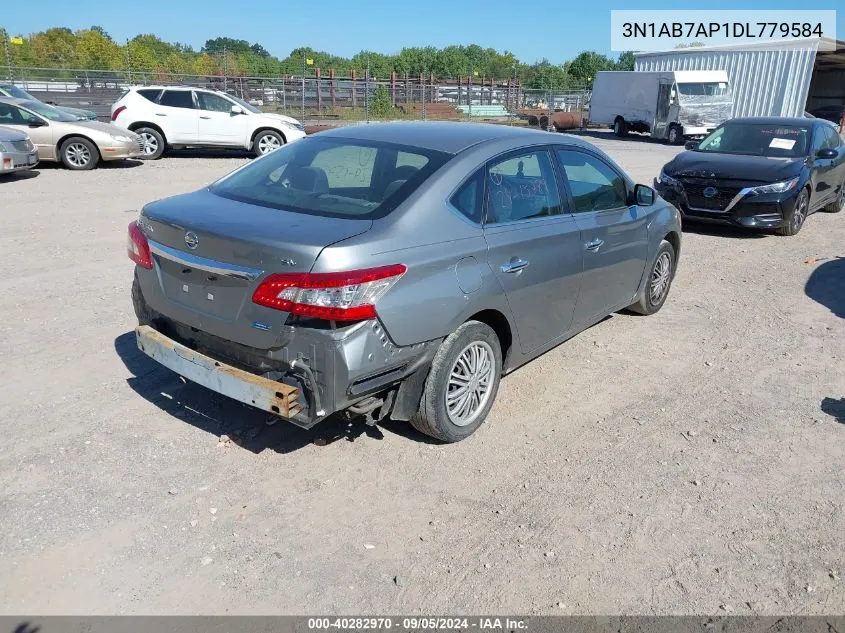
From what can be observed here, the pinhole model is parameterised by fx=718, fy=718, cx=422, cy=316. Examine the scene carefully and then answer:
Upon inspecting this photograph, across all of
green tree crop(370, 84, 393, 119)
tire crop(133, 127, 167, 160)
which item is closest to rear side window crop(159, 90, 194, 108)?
tire crop(133, 127, 167, 160)

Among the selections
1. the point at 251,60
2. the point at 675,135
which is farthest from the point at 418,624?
the point at 251,60

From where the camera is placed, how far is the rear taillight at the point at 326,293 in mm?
3201

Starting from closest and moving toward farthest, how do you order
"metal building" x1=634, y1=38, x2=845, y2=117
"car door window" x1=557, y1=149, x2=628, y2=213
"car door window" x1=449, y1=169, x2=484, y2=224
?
"car door window" x1=449, y1=169, x2=484, y2=224 < "car door window" x1=557, y1=149, x2=628, y2=213 < "metal building" x1=634, y1=38, x2=845, y2=117

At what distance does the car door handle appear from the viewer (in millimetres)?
4027

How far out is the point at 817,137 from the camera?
1057 cm

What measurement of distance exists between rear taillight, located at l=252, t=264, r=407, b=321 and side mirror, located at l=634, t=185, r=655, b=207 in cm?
292

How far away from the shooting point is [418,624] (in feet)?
9.18

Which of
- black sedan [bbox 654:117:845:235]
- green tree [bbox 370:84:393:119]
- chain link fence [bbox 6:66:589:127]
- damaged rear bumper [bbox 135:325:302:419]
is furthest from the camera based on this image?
green tree [bbox 370:84:393:119]

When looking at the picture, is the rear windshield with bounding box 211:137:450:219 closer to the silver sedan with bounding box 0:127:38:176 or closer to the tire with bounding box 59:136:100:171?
the silver sedan with bounding box 0:127:38:176

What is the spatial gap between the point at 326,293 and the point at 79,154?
44.1ft

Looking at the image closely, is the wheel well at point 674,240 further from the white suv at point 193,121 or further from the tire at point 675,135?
the tire at point 675,135

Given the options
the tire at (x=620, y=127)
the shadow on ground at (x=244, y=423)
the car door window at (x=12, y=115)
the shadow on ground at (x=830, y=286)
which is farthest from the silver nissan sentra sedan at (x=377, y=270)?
the tire at (x=620, y=127)

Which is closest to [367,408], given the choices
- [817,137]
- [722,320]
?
[722,320]

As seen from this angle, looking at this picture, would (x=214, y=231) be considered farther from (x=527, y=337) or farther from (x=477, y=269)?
(x=527, y=337)
